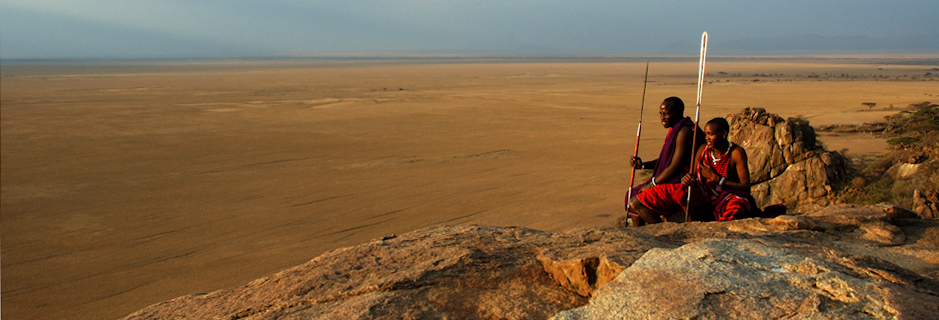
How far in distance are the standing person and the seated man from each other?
9 centimetres

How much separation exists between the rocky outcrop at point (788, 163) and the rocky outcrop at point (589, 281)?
3.46m

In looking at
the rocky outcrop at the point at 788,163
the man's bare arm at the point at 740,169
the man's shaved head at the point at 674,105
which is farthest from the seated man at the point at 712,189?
the rocky outcrop at the point at 788,163

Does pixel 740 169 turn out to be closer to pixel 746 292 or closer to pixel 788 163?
pixel 746 292

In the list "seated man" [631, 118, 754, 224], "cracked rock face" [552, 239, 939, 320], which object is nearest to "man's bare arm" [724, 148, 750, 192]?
"seated man" [631, 118, 754, 224]

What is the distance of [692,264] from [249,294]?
2.19m

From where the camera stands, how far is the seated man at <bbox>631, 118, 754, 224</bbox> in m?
4.61

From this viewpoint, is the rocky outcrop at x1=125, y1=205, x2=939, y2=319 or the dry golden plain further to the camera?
the dry golden plain

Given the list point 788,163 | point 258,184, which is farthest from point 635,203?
point 258,184

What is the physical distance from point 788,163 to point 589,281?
5607mm

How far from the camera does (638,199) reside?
4.88 meters

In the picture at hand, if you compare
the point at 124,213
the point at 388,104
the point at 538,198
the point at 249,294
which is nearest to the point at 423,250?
the point at 249,294

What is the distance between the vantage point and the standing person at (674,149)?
4.84 metres

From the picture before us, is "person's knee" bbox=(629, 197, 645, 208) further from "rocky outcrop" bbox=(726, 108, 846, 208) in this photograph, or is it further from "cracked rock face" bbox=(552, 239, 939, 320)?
"rocky outcrop" bbox=(726, 108, 846, 208)

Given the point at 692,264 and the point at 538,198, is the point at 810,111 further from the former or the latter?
the point at 692,264
